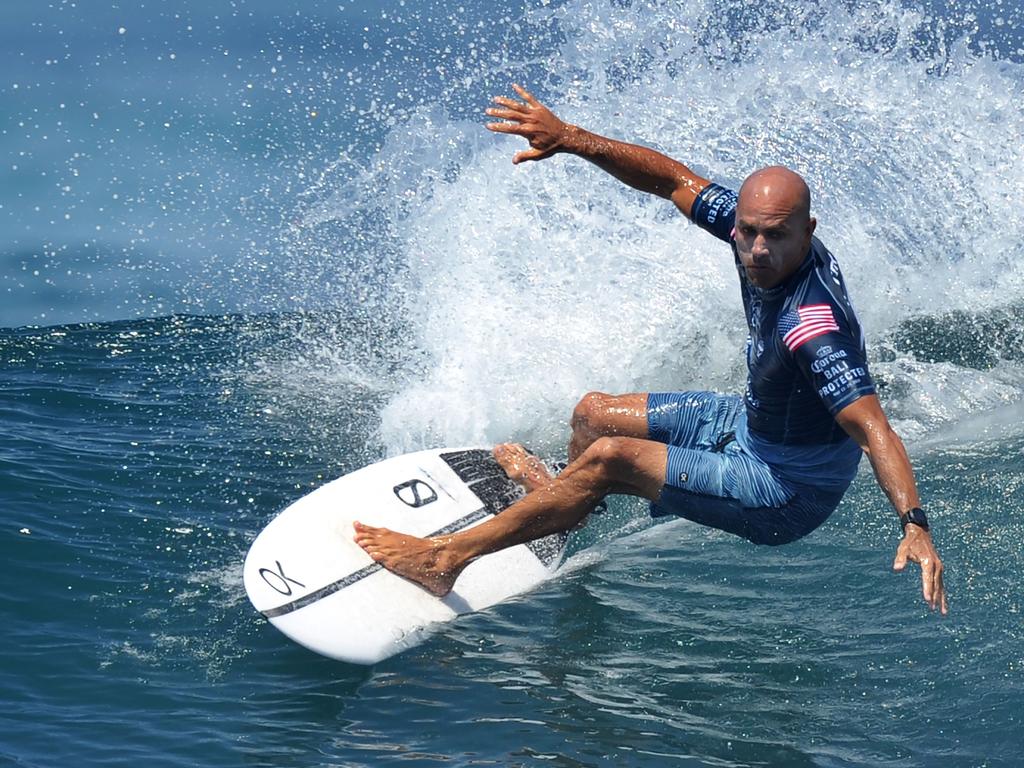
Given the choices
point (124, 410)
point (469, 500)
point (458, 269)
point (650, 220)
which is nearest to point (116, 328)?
point (124, 410)

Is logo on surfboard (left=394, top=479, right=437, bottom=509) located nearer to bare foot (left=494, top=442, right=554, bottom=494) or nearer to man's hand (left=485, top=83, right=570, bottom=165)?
bare foot (left=494, top=442, right=554, bottom=494)

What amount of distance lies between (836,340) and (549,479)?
2165 mm

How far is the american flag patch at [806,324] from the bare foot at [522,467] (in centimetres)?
196

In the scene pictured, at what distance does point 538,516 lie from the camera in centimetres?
573

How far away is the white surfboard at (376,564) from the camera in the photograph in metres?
5.58

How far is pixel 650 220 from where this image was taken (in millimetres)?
10180

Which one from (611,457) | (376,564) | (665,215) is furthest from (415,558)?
(665,215)

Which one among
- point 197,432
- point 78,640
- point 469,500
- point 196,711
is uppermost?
point 197,432

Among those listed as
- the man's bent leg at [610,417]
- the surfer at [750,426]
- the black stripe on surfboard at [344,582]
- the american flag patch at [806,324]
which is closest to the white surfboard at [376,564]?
the black stripe on surfboard at [344,582]

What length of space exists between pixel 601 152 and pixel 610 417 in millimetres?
1234

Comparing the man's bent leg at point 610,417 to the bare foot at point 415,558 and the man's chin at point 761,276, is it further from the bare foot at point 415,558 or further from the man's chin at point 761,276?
the man's chin at point 761,276

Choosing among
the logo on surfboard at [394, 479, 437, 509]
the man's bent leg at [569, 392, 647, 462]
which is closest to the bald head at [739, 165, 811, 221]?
the man's bent leg at [569, 392, 647, 462]

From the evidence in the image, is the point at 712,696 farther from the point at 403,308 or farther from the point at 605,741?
the point at 403,308

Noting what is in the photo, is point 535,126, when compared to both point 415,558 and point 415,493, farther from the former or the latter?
point 415,558
